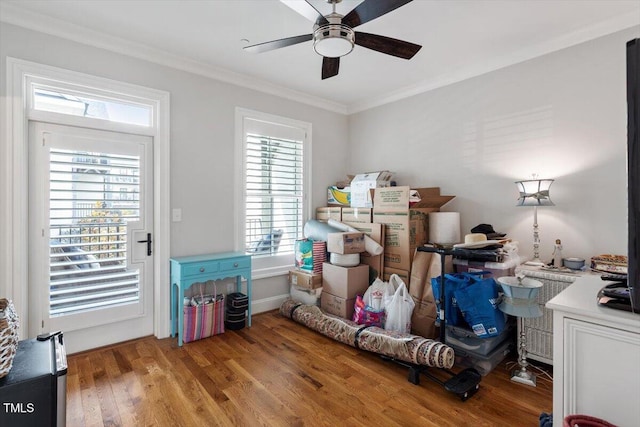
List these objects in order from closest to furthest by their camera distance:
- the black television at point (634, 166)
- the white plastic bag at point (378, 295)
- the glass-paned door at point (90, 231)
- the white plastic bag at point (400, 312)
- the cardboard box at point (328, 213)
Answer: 1. the black television at point (634, 166)
2. the glass-paned door at point (90, 231)
3. the white plastic bag at point (400, 312)
4. the white plastic bag at point (378, 295)
5. the cardboard box at point (328, 213)

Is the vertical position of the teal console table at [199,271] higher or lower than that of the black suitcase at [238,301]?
higher

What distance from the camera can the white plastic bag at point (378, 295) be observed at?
10.0ft

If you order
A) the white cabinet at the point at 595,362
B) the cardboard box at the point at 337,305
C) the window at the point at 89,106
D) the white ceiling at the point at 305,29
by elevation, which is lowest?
the cardboard box at the point at 337,305

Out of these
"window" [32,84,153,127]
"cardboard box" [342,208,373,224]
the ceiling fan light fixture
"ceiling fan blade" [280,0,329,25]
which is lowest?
"cardboard box" [342,208,373,224]

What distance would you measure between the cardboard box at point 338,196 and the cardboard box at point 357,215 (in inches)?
10.1

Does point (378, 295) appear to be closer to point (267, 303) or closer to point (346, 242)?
point (346, 242)

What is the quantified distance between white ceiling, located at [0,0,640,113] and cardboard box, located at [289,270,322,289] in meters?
2.29

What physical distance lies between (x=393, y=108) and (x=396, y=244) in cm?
186

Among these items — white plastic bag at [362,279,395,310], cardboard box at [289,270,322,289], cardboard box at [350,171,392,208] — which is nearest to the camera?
white plastic bag at [362,279,395,310]

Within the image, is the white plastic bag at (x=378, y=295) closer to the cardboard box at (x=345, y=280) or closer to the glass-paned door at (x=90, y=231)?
the cardboard box at (x=345, y=280)

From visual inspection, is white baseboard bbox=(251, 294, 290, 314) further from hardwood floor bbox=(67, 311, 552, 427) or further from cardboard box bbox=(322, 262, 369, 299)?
hardwood floor bbox=(67, 311, 552, 427)

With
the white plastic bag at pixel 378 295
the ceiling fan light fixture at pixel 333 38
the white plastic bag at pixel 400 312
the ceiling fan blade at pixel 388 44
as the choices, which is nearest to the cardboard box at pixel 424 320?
the white plastic bag at pixel 400 312

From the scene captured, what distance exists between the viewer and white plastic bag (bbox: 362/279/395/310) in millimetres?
3049

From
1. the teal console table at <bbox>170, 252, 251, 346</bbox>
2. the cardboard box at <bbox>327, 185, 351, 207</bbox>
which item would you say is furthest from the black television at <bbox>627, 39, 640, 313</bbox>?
the cardboard box at <bbox>327, 185, 351, 207</bbox>
